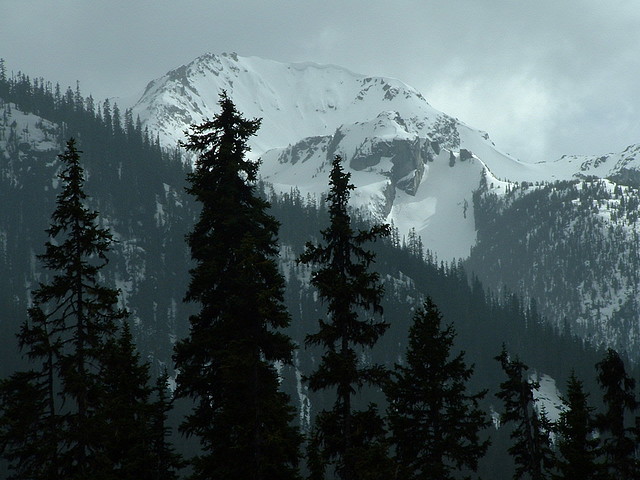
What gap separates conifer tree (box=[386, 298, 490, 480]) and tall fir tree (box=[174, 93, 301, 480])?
6070 millimetres

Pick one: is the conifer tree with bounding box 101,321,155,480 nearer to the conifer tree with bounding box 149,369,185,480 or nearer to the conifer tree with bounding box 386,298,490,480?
the conifer tree with bounding box 149,369,185,480

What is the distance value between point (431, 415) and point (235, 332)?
978 cm

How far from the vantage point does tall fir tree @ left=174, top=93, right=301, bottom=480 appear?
2417 cm

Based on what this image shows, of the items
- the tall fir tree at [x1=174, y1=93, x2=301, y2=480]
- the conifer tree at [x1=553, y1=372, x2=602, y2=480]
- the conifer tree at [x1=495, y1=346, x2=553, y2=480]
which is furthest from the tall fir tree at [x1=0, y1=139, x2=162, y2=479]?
the conifer tree at [x1=553, y1=372, x2=602, y2=480]

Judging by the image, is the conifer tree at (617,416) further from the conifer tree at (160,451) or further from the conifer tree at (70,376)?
the conifer tree at (70,376)

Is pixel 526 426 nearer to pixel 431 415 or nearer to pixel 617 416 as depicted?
pixel 617 416

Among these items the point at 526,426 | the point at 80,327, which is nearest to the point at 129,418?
the point at 80,327

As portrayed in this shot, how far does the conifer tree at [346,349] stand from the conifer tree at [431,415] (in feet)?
13.8

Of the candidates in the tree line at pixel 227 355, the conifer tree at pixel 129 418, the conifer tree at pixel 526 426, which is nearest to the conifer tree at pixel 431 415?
the tree line at pixel 227 355

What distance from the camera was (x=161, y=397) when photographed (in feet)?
104

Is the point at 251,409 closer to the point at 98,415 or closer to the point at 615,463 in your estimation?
the point at 98,415

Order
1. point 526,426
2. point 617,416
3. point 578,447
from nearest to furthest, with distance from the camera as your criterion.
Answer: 1. point 617,416
2. point 526,426
3. point 578,447

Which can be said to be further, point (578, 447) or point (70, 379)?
point (578, 447)

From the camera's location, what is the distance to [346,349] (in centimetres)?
2525
